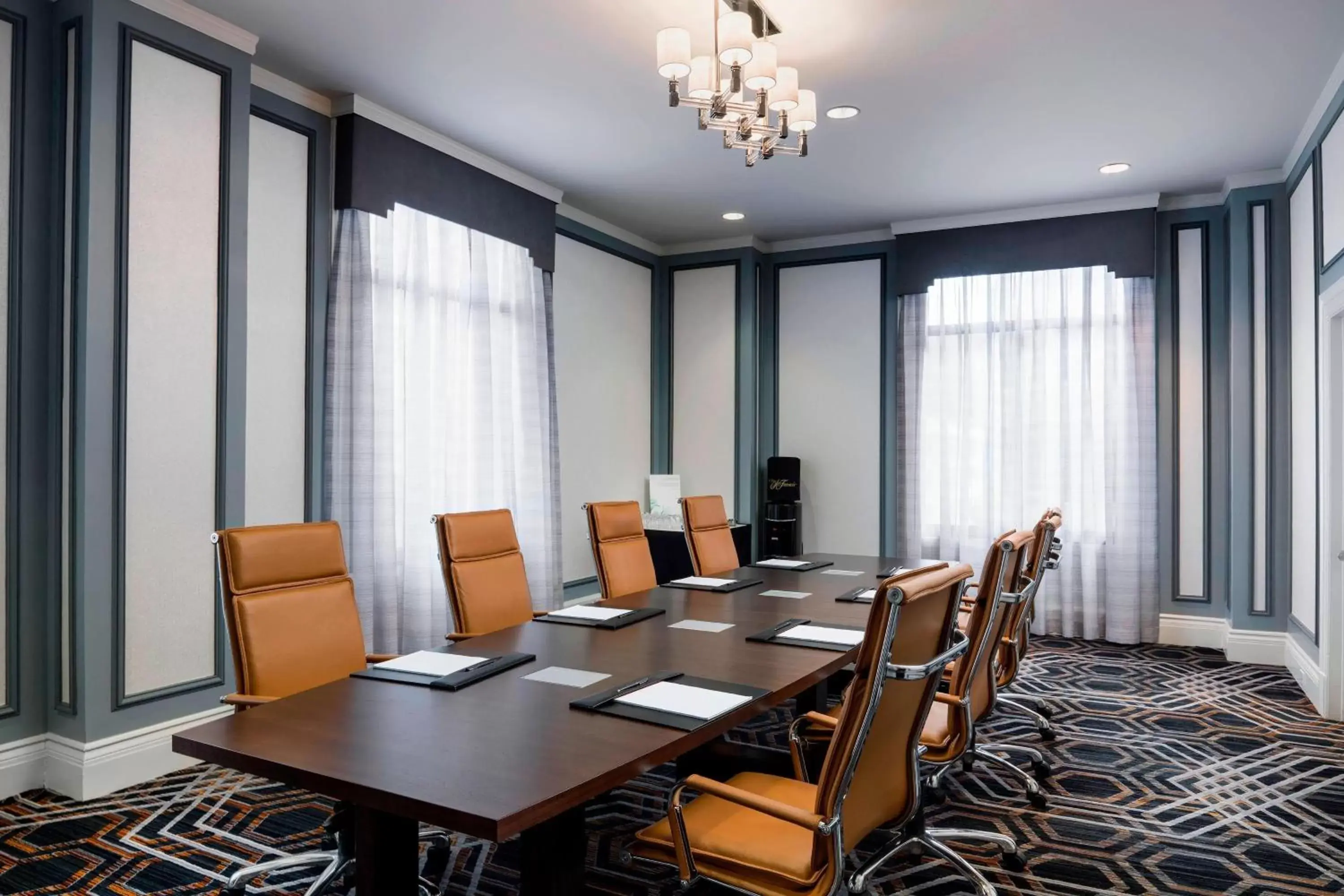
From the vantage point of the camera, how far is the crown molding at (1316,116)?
13.2 feet

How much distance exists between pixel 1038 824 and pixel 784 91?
2833 mm

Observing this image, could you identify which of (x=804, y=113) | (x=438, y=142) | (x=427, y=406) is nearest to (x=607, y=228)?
(x=438, y=142)

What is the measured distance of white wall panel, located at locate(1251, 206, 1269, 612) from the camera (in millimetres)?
5453

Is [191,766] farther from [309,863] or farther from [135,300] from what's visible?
[135,300]

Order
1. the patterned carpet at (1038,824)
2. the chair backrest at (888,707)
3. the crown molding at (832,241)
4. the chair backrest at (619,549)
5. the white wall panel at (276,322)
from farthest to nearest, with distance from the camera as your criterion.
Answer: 1. the crown molding at (832,241)
2. the white wall panel at (276,322)
3. the chair backrest at (619,549)
4. the patterned carpet at (1038,824)
5. the chair backrest at (888,707)

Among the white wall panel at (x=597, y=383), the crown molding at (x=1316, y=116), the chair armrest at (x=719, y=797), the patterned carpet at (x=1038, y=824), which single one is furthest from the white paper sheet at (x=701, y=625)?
the crown molding at (x=1316, y=116)

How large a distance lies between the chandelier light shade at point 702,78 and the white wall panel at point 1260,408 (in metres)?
4.20

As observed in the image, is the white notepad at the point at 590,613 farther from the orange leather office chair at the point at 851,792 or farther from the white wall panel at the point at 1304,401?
the white wall panel at the point at 1304,401

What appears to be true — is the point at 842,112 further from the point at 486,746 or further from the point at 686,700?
the point at 486,746

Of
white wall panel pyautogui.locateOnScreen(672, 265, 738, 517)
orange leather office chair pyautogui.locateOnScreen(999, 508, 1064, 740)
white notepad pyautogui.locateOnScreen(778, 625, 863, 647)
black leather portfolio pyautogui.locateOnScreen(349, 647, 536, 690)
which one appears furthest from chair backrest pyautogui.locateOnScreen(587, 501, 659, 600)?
white wall panel pyautogui.locateOnScreen(672, 265, 738, 517)

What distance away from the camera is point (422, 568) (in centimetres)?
480

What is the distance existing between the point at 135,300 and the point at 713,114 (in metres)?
2.35

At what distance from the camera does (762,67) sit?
3.03m

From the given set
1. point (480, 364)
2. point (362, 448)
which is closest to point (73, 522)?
point (362, 448)
